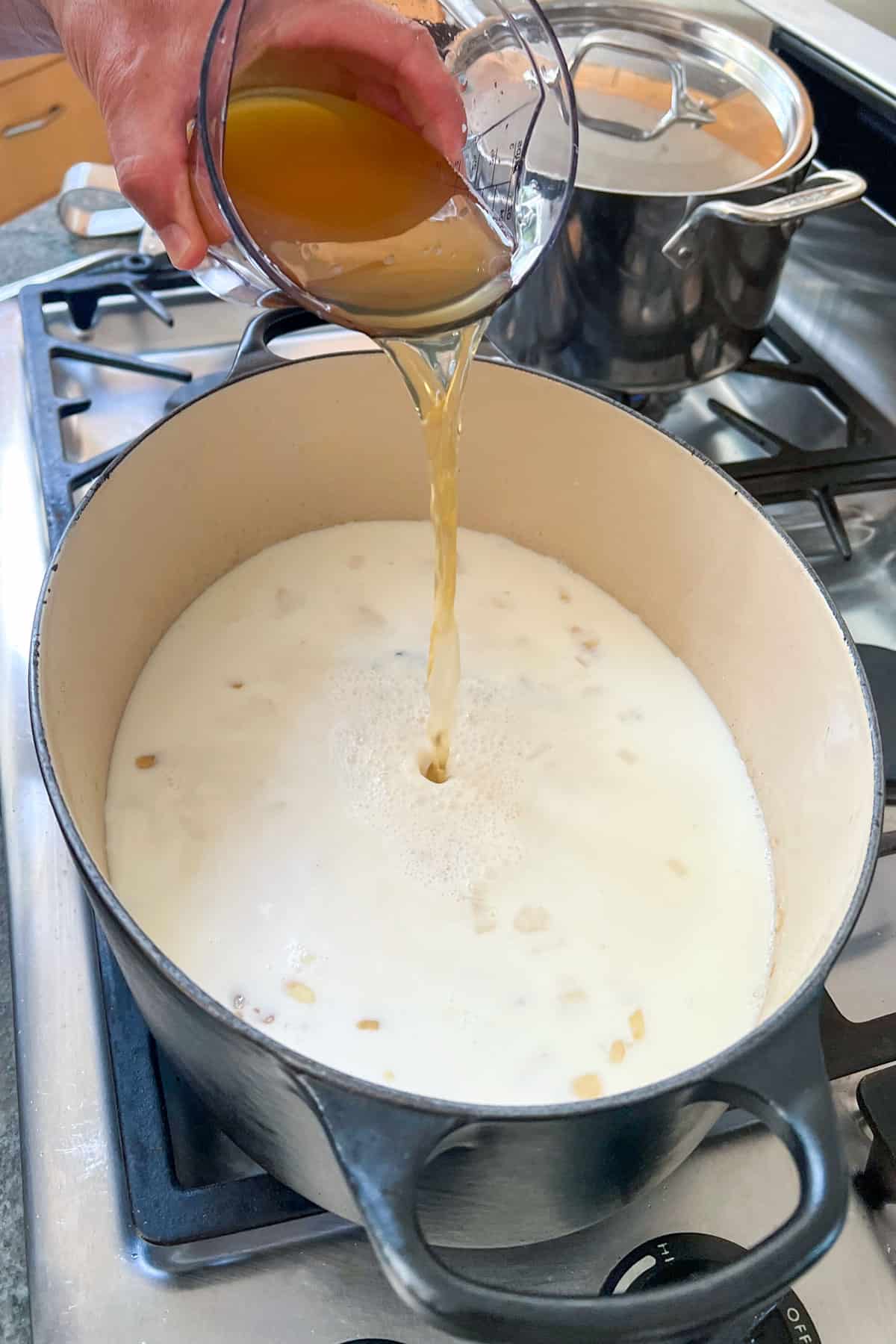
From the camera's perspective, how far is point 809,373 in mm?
954

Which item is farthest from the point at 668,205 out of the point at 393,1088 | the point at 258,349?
the point at 393,1088

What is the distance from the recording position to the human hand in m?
0.57

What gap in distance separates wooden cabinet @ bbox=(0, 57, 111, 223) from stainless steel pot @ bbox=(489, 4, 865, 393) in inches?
31.3

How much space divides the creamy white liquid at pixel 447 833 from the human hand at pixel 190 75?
1.02 feet

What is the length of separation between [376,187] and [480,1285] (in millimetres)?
543

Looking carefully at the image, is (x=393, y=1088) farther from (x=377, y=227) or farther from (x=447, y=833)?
(x=377, y=227)

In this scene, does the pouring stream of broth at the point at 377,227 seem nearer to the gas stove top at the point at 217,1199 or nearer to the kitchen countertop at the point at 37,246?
the gas stove top at the point at 217,1199

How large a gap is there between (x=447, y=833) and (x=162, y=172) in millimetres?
422

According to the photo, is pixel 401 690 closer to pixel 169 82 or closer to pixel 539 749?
pixel 539 749

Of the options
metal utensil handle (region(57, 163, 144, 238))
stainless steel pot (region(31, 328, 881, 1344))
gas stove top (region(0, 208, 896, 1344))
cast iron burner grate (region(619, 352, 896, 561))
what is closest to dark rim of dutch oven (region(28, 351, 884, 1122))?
stainless steel pot (region(31, 328, 881, 1344))

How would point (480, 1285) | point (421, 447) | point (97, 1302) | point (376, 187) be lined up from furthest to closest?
point (421, 447), point (376, 187), point (97, 1302), point (480, 1285)

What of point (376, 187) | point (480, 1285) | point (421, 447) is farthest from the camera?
point (421, 447)

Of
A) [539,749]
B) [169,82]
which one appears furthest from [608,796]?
[169,82]

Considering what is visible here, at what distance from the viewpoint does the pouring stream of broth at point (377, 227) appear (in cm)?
57
